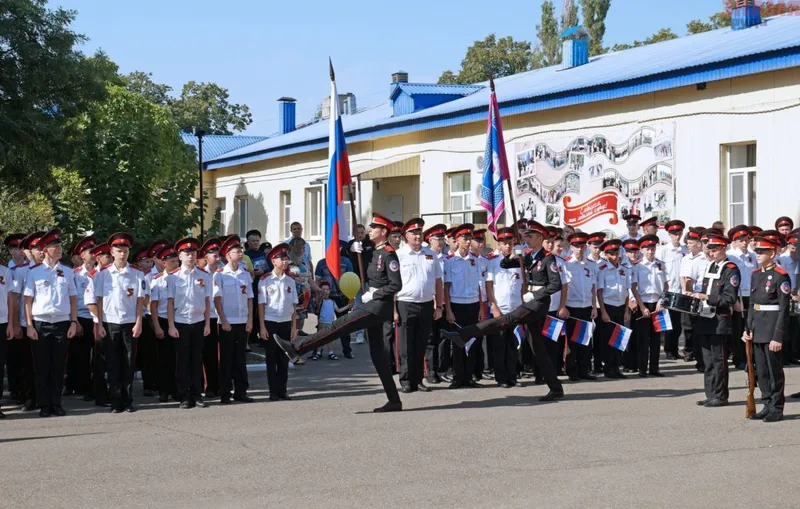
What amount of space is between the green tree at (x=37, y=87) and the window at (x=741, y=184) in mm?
11138

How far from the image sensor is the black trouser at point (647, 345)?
14703 mm

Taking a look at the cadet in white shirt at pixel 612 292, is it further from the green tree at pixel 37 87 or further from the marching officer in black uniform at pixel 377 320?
the green tree at pixel 37 87

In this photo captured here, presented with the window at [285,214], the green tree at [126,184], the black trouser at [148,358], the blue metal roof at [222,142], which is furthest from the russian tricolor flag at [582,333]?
the blue metal roof at [222,142]

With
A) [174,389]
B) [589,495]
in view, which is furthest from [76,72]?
[589,495]

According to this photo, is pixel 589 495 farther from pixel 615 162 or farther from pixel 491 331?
pixel 615 162

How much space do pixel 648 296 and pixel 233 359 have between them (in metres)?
5.85

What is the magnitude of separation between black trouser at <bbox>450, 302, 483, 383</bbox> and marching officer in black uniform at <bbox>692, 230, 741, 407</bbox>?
8.44 feet

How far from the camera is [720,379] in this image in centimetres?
1151

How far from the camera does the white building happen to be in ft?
64.0

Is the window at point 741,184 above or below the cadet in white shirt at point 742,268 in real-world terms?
above

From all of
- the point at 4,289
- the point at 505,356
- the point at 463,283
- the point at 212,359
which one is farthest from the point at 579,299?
the point at 4,289

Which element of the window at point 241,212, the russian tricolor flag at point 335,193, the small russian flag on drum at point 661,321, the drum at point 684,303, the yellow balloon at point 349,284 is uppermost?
the window at point 241,212

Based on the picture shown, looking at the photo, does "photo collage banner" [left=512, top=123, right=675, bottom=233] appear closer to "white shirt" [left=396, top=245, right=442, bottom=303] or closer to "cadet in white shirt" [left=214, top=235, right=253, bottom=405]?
"white shirt" [left=396, top=245, right=442, bottom=303]

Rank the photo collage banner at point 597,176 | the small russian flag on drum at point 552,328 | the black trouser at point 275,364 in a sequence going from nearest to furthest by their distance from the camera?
1. the black trouser at point 275,364
2. the small russian flag on drum at point 552,328
3. the photo collage banner at point 597,176
